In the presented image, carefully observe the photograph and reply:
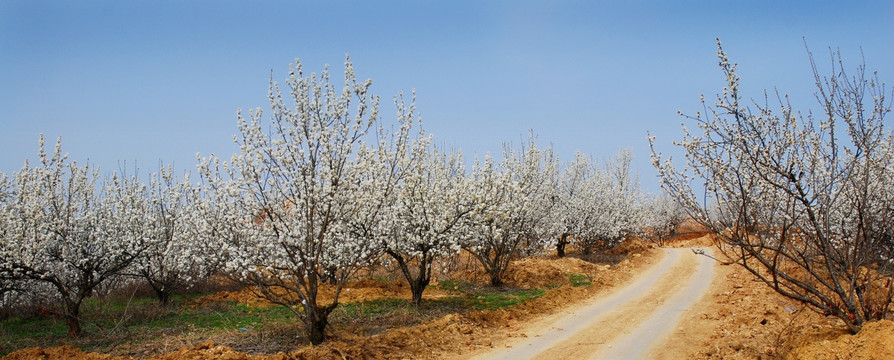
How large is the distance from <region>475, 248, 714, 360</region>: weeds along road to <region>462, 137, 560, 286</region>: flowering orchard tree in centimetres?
298

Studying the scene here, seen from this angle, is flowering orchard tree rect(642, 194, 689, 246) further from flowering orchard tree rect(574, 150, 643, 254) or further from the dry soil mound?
the dry soil mound

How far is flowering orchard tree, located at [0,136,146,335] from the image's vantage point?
41.1 feet

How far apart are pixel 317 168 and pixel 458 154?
43.5ft

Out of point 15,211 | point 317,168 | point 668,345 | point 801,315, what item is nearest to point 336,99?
point 317,168

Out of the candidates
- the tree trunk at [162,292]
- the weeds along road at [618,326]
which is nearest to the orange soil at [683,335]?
the weeds along road at [618,326]

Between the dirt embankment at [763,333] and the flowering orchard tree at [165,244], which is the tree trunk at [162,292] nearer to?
the flowering orchard tree at [165,244]

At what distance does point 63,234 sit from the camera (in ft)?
43.8

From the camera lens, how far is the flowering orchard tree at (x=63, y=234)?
493 inches

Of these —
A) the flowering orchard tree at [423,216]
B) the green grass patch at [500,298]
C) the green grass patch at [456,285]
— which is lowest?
the green grass patch at [500,298]

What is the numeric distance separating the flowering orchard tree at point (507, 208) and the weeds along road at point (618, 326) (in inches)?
117

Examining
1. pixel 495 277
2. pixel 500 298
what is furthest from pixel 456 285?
pixel 500 298

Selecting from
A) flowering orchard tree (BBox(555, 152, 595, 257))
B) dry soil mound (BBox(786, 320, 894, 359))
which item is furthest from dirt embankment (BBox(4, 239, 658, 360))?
flowering orchard tree (BBox(555, 152, 595, 257))

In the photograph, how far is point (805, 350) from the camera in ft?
24.8

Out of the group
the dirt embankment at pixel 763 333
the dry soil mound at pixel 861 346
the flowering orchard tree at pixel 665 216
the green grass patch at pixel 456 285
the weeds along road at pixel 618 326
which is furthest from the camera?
the flowering orchard tree at pixel 665 216
